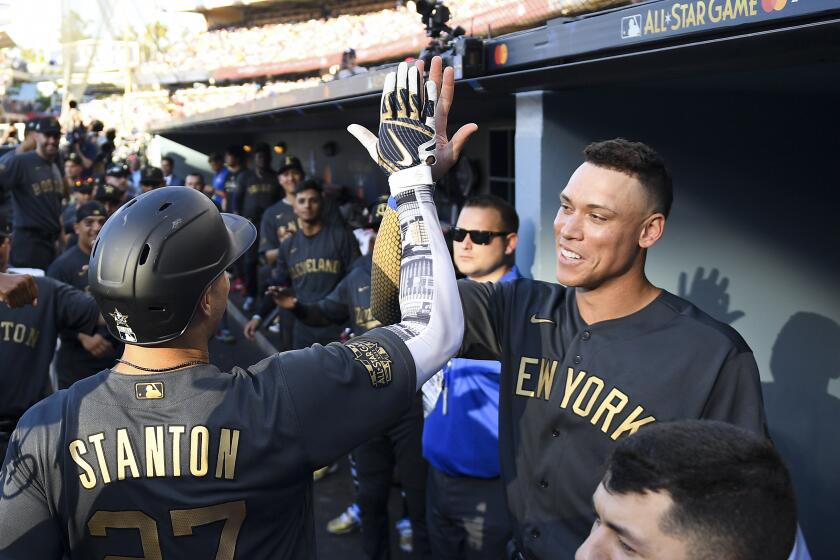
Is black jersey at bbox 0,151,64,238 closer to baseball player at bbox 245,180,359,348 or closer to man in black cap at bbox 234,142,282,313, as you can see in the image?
man in black cap at bbox 234,142,282,313

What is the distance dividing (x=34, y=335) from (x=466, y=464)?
2.26 meters

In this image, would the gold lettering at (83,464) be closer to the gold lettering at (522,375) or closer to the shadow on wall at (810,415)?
the gold lettering at (522,375)

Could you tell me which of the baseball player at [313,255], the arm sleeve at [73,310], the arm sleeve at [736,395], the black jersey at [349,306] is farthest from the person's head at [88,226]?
the arm sleeve at [736,395]

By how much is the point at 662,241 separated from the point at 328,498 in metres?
2.81

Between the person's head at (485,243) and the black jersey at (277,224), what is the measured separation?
4.17m

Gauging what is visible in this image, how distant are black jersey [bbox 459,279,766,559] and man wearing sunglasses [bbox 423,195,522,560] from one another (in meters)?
0.82

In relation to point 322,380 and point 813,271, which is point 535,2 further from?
point 322,380

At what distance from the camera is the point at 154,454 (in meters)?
1.66

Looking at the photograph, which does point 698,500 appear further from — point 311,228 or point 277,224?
point 277,224

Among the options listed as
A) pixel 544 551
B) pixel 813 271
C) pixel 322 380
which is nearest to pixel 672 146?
pixel 813 271

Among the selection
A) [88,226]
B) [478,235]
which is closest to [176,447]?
[478,235]

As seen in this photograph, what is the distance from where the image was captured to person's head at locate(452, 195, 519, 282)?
3.75 m

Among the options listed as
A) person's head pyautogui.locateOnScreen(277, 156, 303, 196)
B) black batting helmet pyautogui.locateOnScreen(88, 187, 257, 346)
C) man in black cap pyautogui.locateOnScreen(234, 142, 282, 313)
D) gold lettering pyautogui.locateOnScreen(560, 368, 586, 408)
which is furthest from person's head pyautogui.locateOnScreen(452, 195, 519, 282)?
man in black cap pyautogui.locateOnScreen(234, 142, 282, 313)

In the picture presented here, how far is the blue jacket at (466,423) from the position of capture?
3.28 m
